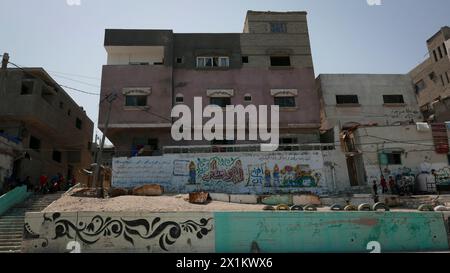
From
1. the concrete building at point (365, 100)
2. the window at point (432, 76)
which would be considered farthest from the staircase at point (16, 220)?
the window at point (432, 76)

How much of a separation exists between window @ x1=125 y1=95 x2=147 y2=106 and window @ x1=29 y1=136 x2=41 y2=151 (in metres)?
8.90

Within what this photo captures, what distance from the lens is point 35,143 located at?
29.4 m

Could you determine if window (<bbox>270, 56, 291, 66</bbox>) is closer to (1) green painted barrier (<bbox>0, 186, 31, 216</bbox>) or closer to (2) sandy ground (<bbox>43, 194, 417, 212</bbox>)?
Result: (2) sandy ground (<bbox>43, 194, 417, 212</bbox>)

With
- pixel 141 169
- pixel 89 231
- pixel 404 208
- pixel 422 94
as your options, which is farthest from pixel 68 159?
pixel 422 94

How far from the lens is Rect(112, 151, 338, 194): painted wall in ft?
77.9

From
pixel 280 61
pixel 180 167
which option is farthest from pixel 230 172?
pixel 280 61

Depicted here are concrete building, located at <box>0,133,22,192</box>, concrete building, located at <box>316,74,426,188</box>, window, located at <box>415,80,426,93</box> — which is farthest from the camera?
window, located at <box>415,80,426,93</box>

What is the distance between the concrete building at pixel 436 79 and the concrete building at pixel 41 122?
33.8 metres

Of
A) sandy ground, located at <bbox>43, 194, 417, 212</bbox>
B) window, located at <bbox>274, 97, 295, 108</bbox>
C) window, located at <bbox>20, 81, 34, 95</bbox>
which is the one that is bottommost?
sandy ground, located at <bbox>43, 194, 417, 212</bbox>

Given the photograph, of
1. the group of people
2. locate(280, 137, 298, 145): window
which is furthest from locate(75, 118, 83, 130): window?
locate(280, 137, 298, 145): window

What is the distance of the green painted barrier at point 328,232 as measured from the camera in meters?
15.1

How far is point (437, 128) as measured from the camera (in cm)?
2612

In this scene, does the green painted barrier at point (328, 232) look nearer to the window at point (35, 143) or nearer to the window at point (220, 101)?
the window at point (220, 101)

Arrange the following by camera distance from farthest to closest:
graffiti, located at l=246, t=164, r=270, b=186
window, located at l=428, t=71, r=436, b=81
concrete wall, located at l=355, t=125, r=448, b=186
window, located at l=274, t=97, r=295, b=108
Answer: window, located at l=428, t=71, r=436, b=81, window, located at l=274, t=97, r=295, b=108, concrete wall, located at l=355, t=125, r=448, b=186, graffiti, located at l=246, t=164, r=270, b=186
